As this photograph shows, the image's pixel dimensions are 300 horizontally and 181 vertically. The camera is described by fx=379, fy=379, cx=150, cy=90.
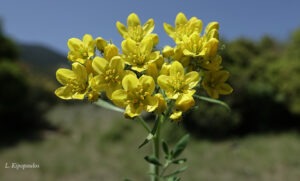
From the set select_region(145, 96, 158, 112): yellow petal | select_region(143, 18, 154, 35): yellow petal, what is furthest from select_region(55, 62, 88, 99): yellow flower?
select_region(143, 18, 154, 35): yellow petal

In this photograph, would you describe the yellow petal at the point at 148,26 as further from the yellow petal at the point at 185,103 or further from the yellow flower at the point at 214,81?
the yellow petal at the point at 185,103

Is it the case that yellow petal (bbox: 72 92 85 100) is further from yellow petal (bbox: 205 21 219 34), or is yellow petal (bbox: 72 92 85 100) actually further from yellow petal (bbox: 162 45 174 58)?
yellow petal (bbox: 205 21 219 34)

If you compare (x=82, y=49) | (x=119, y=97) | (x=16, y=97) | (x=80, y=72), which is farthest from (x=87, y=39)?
(x=16, y=97)

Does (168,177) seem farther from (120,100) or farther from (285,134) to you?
(285,134)

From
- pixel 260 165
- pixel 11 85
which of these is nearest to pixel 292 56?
pixel 260 165

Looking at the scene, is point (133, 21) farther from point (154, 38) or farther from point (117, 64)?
point (117, 64)
